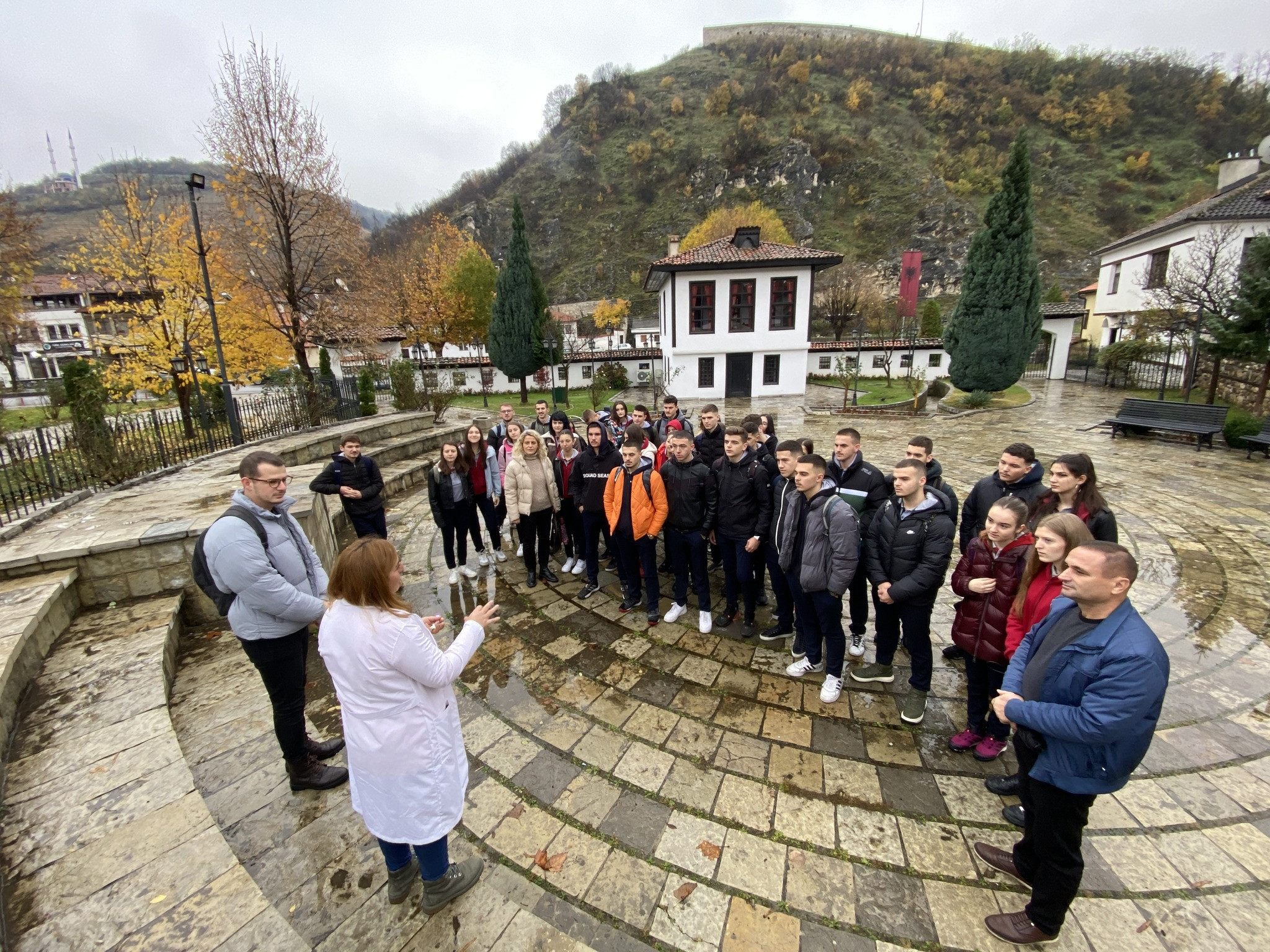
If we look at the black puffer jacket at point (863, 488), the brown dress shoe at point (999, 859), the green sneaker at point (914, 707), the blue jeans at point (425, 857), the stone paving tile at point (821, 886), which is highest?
the black puffer jacket at point (863, 488)

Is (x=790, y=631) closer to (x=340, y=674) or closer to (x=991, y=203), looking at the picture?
(x=340, y=674)

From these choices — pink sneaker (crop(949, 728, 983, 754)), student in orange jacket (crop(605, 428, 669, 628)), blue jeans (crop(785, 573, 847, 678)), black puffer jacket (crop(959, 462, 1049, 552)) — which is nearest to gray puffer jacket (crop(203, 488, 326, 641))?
student in orange jacket (crop(605, 428, 669, 628))

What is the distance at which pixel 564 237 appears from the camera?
232 ft

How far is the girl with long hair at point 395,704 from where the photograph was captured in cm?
198

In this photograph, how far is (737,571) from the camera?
477 centimetres

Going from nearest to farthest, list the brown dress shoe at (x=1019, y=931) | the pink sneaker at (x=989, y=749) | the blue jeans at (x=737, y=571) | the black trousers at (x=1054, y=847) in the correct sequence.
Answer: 1. the black trousers at (x=1054, y=847)
2. the brown dress shoe at (x=1019, y=931)
3. the pink sneaker at (x=989, y=749)
4. the blue jeans at (x=737, y=571)

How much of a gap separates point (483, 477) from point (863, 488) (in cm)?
A: 423

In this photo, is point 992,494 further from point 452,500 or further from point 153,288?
point 153,288

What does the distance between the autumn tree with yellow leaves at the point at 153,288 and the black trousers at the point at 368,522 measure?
1091 cm

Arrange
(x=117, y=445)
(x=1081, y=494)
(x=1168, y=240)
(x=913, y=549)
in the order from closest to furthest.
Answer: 1. (x=913, y=549)
2. (x=1081, y=494)
3. (x=117, y=445)
4. (x=1168, y=240)

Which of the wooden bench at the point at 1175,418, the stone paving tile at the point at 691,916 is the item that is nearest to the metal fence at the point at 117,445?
the stone paving tile at the point at 691,916

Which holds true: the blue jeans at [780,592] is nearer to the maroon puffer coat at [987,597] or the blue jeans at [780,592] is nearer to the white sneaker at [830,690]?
the white sneaker at [830,690]

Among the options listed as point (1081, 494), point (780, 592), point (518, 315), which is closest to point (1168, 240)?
point (518, 315)

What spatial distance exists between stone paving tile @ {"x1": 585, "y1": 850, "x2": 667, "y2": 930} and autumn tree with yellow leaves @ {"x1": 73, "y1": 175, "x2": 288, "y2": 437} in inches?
621
